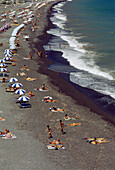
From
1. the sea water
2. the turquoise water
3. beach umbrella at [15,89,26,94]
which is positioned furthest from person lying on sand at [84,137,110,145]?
the turquoise water

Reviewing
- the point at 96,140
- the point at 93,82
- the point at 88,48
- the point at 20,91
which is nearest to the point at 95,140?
the point at 96,140

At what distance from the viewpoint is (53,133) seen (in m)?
26.6

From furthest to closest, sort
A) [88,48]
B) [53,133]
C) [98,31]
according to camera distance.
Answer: [98,31] < [88,48] < [53,133]

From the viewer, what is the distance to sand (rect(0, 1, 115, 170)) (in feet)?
73.2

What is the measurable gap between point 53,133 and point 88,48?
1340 inches

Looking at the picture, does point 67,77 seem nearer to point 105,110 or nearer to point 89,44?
point 105,110

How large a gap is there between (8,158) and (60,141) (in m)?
4.86

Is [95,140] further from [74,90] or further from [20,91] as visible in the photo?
[74,90]

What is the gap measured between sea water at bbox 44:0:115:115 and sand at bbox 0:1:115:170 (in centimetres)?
356

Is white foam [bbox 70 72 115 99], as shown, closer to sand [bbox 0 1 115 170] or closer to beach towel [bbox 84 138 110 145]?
sand [bbox 0 1 115 170]

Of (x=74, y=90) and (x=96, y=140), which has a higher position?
(x=74, y=90)

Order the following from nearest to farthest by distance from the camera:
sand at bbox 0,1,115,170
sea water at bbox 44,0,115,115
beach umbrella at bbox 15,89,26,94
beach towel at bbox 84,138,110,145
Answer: sand at bbox 0,1,115,170 → beach towel at bbox 84,138,110,145 → beach umbrella at bbox 15,89,26,94 → sea water at bbox 44,0,115,115

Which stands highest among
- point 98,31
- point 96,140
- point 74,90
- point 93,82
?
point 98,31

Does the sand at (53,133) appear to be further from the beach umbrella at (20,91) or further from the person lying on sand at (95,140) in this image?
the beach umbrella at (20,91)
